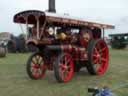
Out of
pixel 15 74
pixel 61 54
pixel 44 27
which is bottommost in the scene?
pixel 15 74

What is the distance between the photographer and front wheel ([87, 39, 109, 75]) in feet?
38.1

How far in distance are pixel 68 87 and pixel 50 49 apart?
146cm

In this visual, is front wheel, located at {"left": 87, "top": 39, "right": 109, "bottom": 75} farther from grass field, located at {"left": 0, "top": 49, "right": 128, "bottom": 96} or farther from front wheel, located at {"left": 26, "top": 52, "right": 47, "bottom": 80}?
front wheel, located at {"left": 26, "top": 52, "right": 47, "bottom": 80}

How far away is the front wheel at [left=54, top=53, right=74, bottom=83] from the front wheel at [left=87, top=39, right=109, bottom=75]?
1014 mm

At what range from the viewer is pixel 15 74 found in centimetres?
1233

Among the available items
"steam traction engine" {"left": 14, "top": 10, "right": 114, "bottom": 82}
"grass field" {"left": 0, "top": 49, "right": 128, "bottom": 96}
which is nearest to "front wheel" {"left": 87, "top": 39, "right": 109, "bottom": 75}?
"steam traction engine" {"left": 14, "top": 10, "right": 114, "bottom": 82}

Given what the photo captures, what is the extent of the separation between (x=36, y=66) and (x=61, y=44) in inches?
36.8

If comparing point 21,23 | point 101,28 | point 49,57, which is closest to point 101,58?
point 101,28

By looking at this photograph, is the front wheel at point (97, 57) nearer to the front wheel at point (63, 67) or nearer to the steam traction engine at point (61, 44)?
the steam traction engine at point (61, 44)

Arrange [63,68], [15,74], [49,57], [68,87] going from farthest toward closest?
[15,74]
[49,57]
[63,68]
[68,87]

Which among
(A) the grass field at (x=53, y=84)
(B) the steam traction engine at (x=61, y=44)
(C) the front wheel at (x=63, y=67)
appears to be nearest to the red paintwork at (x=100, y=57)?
(B) the steam traction engine at (x=61, y=44)

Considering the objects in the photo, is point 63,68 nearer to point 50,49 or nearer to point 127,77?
point 50,49

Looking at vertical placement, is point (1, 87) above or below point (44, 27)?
below

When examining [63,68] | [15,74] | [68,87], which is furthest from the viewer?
[15,74]
